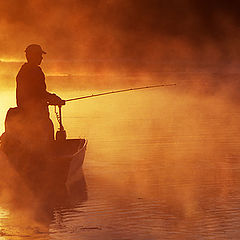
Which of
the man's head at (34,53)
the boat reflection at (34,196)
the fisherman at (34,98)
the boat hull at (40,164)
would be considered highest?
the man's head at (34,53)

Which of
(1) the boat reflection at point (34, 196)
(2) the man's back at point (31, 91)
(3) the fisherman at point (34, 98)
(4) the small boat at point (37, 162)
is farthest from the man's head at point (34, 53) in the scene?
(1) the boat reflection at point (34, 196)

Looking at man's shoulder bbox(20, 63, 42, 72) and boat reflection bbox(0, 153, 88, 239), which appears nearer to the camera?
boat reflection bbox(0, 153, 88, 239)

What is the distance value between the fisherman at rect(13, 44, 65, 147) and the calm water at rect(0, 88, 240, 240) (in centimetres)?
64

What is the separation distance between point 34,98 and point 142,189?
1821 mm

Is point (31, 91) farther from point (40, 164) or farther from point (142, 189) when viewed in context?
point (142, 189)

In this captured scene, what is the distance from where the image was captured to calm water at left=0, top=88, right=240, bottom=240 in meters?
11.6

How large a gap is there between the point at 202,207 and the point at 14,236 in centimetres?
224

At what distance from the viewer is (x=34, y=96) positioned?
14.6m

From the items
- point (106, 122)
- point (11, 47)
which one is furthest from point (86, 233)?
point (11, 47)

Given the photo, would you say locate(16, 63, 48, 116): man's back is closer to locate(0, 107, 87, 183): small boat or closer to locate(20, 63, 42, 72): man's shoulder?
locate(20, 63, 42, 72): man's shoulder

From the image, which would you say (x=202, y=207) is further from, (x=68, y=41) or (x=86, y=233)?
(x=68, y=41)

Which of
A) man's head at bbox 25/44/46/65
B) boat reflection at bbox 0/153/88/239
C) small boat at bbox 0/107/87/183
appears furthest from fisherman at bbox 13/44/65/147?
boat reflection at bbox 0/153/88/239

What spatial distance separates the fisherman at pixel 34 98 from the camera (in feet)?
47.4

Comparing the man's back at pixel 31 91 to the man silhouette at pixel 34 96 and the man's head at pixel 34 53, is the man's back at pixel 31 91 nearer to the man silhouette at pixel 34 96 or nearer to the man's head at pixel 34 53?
the man silhouette at pixel 34 96
